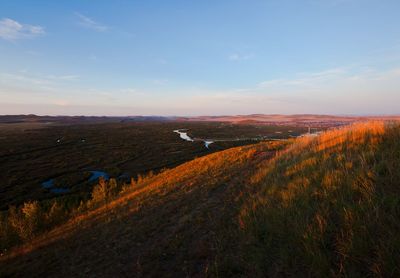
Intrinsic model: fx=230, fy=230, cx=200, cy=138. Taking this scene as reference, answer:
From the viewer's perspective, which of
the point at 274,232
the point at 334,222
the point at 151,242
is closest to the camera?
the point at 334,222

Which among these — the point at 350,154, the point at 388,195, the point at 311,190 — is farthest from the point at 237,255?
the point at 350,154

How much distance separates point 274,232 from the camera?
14.0ft

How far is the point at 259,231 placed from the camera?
459 centimetres

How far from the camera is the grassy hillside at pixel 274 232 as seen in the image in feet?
10.3

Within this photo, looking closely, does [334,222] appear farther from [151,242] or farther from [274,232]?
[151,242]

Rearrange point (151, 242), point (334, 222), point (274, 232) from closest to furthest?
point (334, 222), point (274, 232), point (151, 242)

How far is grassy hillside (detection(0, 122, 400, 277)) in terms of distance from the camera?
3152 millimetres

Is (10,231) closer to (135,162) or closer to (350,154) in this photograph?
(350,154)

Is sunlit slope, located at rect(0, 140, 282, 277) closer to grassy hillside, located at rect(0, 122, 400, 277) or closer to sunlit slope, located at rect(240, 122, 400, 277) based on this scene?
grassy hillside, located at rect(0, 122, 400, 277)

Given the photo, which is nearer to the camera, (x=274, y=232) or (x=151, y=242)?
(x=274, y=232)

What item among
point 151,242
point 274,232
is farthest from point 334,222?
point 151,242

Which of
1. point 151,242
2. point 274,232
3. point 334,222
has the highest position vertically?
point 334,222

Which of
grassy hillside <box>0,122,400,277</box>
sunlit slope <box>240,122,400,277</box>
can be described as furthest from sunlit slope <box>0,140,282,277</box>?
sunlit slope <box>240,122,400,277</box>

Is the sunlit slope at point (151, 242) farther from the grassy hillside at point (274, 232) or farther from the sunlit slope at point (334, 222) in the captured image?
the sunlit slope at point (334, 222)
